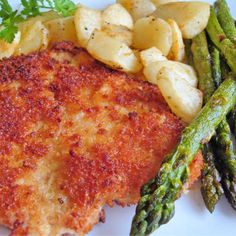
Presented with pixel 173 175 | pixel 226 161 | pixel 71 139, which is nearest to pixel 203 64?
pixel 226 161

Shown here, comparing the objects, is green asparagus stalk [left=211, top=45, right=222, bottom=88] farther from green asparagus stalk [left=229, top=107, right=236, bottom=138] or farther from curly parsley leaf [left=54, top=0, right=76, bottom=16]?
curly parsley leaf [left=54, top=0, right=76, bottom=16]

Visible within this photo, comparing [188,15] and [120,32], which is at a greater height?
[120,32]

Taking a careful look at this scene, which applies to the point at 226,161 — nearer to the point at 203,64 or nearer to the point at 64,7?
A: the point at 203,64

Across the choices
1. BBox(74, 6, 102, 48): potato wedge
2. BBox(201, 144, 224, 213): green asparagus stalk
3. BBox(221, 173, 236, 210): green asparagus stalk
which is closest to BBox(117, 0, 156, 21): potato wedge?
BBox(74, 6, 102, 48): potato wedge

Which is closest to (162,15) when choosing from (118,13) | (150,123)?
(118,13)

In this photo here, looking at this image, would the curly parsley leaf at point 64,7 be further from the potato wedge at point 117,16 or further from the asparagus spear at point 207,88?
the asparagus spear at point 207,88

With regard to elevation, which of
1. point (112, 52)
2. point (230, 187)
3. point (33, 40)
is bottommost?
point (230, 187)
